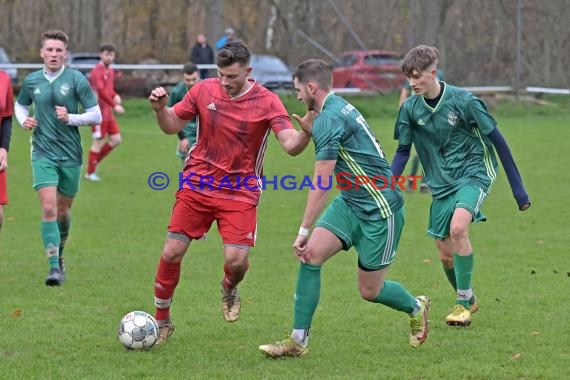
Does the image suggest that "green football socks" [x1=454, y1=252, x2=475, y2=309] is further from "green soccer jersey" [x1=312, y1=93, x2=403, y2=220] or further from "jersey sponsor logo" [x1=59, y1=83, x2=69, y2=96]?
"jersey sponsor logo" [x1=59, y1=83, x2=69, y2=96]

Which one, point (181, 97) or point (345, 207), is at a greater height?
point (345, 207)

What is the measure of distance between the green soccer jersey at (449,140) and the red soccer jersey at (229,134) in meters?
1.16

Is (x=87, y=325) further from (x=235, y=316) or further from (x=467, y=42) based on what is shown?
(x=467, y=42)

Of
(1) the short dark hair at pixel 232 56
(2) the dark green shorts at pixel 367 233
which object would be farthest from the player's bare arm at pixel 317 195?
(1) the short dark hair at pixel 232 56

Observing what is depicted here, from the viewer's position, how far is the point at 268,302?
7832 millimetres

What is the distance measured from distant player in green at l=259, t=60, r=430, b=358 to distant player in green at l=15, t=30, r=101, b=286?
310cm

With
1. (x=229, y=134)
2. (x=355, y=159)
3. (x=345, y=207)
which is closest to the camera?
(x=355, y=159)

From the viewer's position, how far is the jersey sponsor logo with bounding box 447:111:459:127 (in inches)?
272

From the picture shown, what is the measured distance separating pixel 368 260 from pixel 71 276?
3881mm

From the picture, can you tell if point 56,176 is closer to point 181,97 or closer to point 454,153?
point 454,153

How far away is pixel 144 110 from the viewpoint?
2544 cm

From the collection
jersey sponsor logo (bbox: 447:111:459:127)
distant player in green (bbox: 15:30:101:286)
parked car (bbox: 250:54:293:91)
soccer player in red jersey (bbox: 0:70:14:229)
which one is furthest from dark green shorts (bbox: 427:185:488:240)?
parked car (bbox: 250:54:293:91)

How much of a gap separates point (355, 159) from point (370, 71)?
2249 cm

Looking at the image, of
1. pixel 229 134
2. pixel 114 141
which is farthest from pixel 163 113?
pixel 114 141
